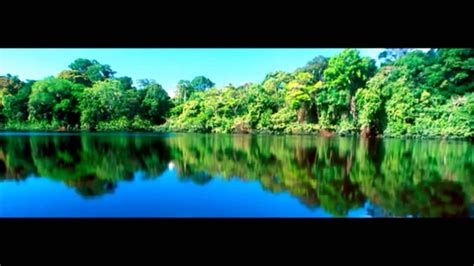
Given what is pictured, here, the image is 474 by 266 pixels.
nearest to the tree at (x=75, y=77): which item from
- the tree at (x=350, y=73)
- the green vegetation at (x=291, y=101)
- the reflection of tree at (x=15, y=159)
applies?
the green vegetation at (x=291, y=101)

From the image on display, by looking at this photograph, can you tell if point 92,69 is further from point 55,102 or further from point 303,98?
point 303,98

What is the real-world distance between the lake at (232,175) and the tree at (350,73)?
2.14 ft

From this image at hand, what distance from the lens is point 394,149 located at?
3.69m

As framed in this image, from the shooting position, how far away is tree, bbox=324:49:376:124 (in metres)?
3.56

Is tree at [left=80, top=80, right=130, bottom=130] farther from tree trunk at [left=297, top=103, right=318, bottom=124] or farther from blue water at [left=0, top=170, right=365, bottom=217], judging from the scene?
tree trunk at [left=297, top=103, right=318, bottom=124]

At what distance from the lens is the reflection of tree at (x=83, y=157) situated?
11.4 ft

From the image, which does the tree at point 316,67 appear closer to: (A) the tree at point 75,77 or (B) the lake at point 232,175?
(B) the lake at point 232,175

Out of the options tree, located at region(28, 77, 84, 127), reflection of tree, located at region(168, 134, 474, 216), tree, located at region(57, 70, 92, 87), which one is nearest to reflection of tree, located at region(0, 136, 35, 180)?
tree, located at region(28, 77, 84, 127)

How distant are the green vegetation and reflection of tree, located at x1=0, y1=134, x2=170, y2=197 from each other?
0.17 m
